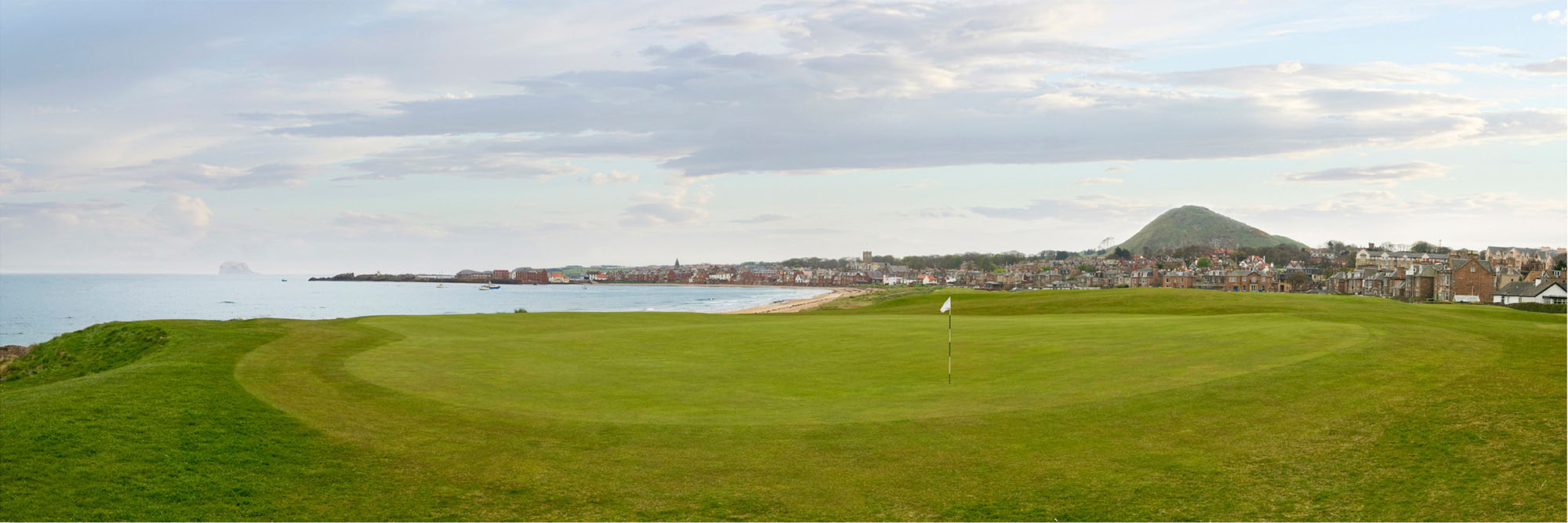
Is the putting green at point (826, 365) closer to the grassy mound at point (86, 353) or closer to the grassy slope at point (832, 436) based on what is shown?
the grassy slope at point (832, 436)

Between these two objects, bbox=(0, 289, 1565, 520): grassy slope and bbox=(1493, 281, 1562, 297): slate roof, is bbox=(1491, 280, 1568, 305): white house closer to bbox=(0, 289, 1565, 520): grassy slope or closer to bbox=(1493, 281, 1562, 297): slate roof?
bbox=(1493, 281, 1562, 297): slate roof

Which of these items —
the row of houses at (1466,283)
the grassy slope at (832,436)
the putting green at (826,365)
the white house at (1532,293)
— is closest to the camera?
the grassy slope at (832,436)

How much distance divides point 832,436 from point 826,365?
9266mm

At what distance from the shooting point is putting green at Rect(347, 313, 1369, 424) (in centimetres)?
1803

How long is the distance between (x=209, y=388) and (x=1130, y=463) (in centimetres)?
1821

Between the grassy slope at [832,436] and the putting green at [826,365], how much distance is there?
6.3 inches

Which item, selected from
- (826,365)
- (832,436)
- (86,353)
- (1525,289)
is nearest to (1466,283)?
(1525,289)

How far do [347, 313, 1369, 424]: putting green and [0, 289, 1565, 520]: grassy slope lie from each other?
0.16m

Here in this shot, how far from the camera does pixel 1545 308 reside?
7219 centimetres

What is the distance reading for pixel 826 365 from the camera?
24.4 m

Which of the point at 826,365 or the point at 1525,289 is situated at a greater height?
the point at 1525,289

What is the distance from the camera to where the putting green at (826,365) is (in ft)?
59.2

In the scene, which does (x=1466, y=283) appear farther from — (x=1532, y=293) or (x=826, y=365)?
(x=826, y=365)

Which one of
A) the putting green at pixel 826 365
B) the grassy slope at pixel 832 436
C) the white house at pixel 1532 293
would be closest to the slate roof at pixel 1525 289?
the white house at pixel 1532 293
